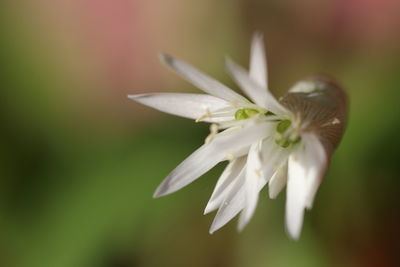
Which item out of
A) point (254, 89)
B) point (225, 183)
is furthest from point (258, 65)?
point (225, 183)

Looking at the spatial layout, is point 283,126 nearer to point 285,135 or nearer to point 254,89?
point 285,135

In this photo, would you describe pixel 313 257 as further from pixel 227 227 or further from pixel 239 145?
pixel 239 145

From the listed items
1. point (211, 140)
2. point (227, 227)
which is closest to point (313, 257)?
point (227, 227)

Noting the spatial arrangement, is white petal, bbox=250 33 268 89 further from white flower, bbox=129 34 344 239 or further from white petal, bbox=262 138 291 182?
white petal, bbox=262 138 291 182

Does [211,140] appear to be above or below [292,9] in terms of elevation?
below

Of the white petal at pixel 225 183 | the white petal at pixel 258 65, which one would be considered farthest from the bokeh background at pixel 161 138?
Result: the white petal at pixel 258 65

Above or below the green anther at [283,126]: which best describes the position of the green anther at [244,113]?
above

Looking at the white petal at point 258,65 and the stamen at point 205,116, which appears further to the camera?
the stamen at point 205,116

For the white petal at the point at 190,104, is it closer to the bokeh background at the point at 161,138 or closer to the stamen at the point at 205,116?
the stamen at the point at 205,116

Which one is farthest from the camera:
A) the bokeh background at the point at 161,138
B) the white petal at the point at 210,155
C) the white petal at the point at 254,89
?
the bokeh background at the point at 161,138
